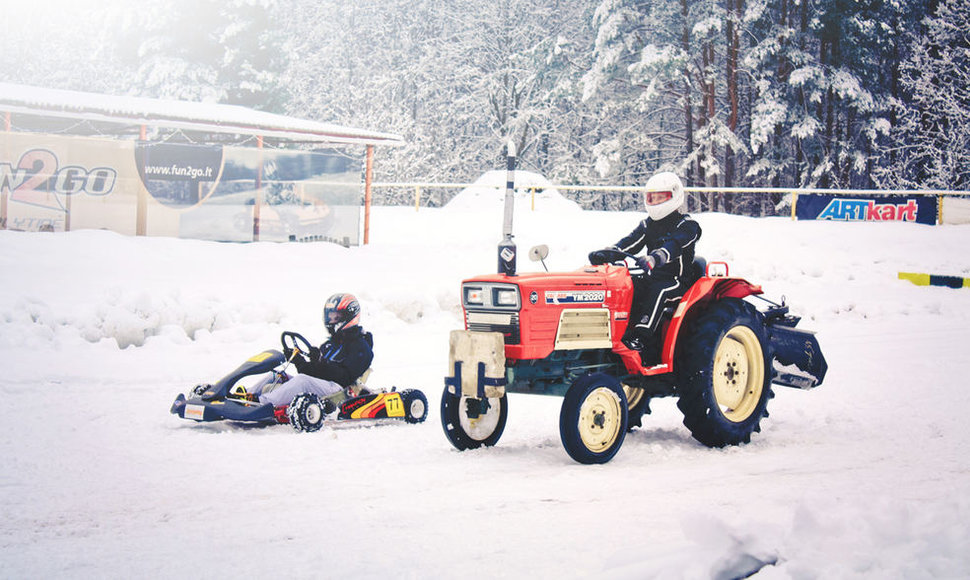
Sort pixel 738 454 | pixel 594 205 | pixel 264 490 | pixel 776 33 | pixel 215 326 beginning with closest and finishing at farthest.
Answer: pixel 264 490, pixel 738 454, pixel 215 326, pixel 776 33, pixel 594 205

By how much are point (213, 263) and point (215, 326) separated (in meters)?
6.29

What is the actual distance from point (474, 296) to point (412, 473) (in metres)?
1.26

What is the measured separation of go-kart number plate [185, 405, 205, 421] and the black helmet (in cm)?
123

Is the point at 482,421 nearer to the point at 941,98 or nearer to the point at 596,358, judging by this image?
the point at 596,358

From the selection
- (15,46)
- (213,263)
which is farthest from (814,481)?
(15,46)

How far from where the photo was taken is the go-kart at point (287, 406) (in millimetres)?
7039

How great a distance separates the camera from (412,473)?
5781 mm

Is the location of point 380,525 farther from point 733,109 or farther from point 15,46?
point 15,46

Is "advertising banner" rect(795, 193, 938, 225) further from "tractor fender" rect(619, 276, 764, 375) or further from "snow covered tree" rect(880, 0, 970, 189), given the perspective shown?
"tractor fender" rect(619, 276, 764, 375)

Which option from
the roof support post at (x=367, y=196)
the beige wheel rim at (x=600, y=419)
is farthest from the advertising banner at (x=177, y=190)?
the beige wheel rim at (x=600, y=419)

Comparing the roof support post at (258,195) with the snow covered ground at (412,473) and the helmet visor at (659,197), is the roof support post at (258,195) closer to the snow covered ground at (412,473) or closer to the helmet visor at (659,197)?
the snow covered ground at (412,473)

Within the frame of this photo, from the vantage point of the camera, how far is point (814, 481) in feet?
18.4

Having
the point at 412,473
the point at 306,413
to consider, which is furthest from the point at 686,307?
the point at 306,413

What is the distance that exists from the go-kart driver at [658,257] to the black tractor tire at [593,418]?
51 cm
